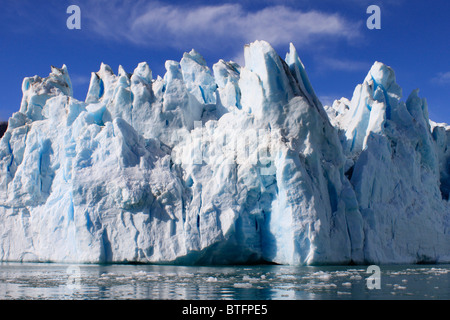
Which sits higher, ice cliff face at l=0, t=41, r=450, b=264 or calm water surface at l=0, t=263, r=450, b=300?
ice cliff face at l=0, t=41, r=450, b=264

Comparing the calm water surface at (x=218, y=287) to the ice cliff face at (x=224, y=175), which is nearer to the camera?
the calm water surface at (x=218, y=287)

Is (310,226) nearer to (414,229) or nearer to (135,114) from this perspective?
(414,229)

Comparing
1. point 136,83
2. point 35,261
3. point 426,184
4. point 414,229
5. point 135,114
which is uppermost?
point 136,83

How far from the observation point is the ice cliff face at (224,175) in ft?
50.2

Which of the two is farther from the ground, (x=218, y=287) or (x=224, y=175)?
(x=224, y=175)

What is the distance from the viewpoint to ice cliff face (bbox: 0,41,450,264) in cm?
1529

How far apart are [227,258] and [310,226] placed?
116 inches

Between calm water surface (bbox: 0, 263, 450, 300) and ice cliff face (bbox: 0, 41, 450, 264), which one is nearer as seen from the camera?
calm water surface (bbox: 0, 263, 450, 300)

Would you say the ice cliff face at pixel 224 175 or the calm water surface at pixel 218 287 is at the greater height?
the ice cliff face at pixel 224 175

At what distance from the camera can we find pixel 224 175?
51.6 feet

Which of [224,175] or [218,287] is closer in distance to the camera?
[218,287]
